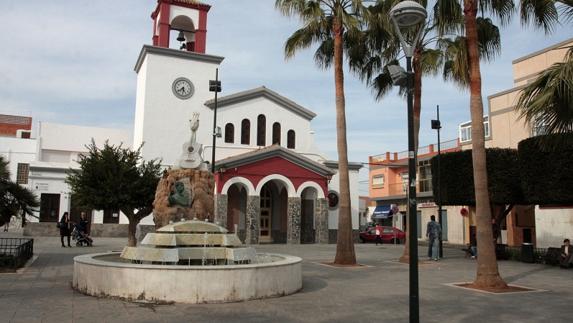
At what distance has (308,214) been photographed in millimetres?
33969

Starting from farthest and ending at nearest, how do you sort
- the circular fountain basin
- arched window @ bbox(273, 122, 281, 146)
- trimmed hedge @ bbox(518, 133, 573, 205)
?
arched window @ bbox(273, 122, 281, 146), trimmed hedge @ bbox(518, 133, 573, 205), the circular fountain basin

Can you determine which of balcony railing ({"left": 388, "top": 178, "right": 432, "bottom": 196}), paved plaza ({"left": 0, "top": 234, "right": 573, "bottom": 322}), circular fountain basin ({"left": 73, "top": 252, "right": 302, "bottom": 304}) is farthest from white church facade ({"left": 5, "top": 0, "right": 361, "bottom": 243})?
circular fountain basin ({"left": 73, "top": 252, "right": 302, "bottom": 304})

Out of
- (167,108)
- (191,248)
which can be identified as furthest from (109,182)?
(167,108)

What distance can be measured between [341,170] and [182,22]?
79.4ft

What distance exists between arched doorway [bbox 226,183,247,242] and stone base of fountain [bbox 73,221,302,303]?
793 inches

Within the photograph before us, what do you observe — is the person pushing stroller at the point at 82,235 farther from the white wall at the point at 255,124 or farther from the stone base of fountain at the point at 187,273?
the stone base of fountain at the point at 187,273

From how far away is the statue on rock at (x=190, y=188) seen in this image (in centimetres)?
1683

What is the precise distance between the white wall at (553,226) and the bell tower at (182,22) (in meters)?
25.2

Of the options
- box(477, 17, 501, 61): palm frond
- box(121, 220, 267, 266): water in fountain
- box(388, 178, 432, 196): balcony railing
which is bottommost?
box(121, 220, 267, 266): water in fountain

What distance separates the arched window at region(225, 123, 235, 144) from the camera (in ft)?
113

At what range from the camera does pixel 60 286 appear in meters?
11.3

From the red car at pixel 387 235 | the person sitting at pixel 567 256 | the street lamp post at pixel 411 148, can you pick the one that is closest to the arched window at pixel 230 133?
the red car at pixel 387 235

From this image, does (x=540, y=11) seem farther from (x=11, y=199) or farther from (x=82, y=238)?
(x=82, y=238)

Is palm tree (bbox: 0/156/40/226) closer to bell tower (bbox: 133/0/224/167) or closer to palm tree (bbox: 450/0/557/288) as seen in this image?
palm tree (bbox: 450/0/557/288)
